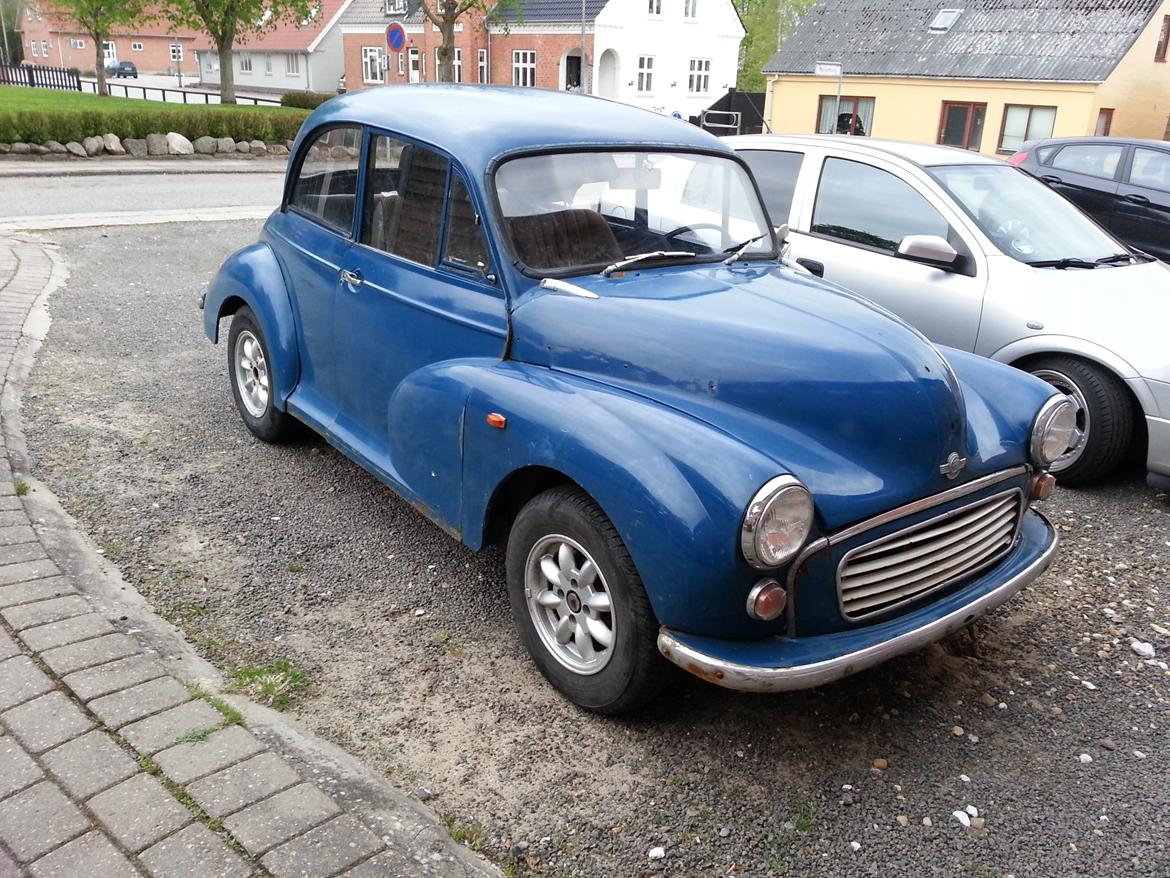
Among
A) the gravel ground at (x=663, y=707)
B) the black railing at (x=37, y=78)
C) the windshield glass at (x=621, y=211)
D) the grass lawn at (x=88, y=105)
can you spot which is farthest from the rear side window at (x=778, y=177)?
the black railing at (x=37, y=78)

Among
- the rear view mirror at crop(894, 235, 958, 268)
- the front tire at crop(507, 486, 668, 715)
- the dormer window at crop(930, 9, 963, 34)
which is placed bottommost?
the front tire at crop(507, 486, 668, 715)

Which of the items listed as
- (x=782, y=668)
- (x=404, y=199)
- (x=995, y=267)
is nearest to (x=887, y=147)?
(x=995, y=267)

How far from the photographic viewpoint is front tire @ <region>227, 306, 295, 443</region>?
5.19 m

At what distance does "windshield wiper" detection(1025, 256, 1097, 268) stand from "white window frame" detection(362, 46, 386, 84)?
5414 centimetres

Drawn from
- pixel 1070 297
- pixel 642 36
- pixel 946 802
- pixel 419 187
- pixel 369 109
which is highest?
pixel 642 36

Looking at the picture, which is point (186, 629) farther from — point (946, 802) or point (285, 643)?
point (946, 802)

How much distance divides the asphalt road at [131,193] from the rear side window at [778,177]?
994cm

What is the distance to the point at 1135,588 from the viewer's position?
4285 millimetres

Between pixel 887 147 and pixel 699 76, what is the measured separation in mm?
46986

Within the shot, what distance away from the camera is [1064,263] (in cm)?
568

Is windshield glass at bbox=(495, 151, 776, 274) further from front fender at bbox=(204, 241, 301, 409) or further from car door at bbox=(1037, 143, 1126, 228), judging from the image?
car door at bbox=(1037, 143, 1126, 228)

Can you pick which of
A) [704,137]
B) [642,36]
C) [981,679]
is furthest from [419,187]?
[642,36]

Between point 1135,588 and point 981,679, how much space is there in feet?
4.14

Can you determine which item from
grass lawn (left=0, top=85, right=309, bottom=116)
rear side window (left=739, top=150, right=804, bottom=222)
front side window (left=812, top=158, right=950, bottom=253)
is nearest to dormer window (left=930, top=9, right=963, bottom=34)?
grass lawn (left=0, top=85, right=309, bottom=116)
